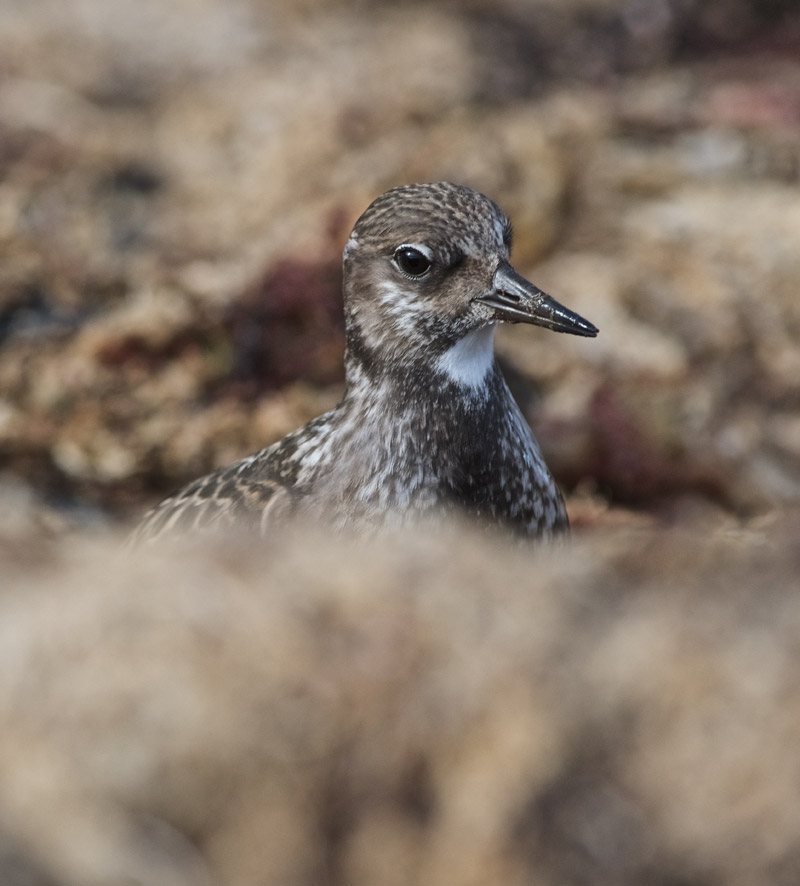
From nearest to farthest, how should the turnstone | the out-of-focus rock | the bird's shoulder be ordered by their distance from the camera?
the out-of-focus rock → the turnstone → the bird's shoulder

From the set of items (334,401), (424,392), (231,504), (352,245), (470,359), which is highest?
(334,401)

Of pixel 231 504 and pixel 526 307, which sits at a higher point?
pixel 526 307

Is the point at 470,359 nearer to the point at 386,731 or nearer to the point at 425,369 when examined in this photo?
the point at 425,369

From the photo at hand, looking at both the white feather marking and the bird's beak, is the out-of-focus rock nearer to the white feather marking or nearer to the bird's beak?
the bird's beak

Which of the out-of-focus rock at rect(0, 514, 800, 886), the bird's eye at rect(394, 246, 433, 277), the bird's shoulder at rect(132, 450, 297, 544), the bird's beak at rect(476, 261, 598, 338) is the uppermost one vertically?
the bird's eye at rect(394, 246, 433, 277)

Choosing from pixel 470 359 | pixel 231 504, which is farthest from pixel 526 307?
pixel 231 504

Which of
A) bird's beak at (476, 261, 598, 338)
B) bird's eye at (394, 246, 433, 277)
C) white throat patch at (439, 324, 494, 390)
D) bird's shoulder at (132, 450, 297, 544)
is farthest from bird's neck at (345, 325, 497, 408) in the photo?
bird's shoulder at (132, 450, 297, 544)

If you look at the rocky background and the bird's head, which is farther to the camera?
the bird's head
